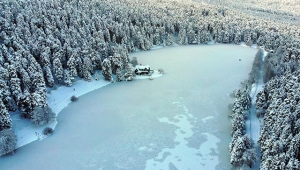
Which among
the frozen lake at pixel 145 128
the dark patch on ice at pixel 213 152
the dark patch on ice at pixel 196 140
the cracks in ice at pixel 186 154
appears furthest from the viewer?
the dark patch on ice at pixel 196 140

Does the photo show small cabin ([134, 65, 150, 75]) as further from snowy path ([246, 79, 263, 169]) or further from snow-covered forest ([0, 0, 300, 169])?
snowy path ([246, 79, 263, 169])

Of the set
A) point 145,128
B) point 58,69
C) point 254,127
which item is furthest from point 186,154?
point 58,69

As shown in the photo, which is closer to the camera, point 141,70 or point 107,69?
point 107,69

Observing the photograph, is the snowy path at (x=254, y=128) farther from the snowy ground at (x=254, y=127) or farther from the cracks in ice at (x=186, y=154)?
the cracks in ice at (x=186, y=154)

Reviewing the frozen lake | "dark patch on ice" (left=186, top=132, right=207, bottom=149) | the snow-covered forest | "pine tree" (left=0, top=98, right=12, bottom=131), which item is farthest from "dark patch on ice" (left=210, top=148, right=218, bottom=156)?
Answer: "pine tree" (left=0, top=98, right=12, bottom=131)

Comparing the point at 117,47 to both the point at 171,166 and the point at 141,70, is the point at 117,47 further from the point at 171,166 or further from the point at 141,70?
the point at 171,166

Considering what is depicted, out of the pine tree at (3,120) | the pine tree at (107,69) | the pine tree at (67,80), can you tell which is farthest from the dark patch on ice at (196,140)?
the pine tree at (67,80)
